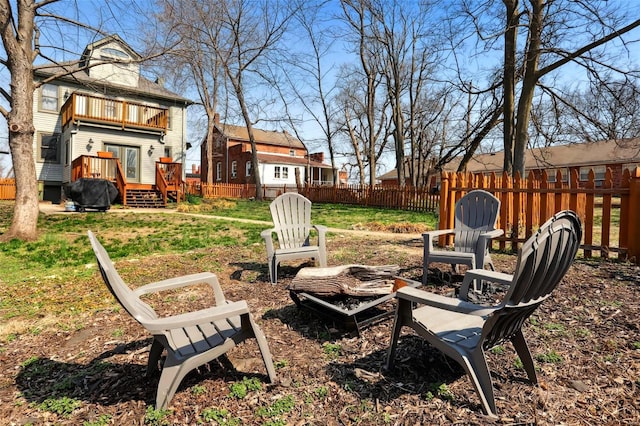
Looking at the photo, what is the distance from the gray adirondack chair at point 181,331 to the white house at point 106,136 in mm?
16391

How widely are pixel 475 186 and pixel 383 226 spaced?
375 cm

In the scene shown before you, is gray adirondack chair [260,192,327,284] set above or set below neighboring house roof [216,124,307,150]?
below

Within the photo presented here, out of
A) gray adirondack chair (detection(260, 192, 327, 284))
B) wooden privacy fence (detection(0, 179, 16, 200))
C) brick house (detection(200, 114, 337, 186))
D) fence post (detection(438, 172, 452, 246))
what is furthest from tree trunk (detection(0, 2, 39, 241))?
brick house (detection(200, 114, 337, 186))

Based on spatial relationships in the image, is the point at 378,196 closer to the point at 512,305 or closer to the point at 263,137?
the point at 512,305

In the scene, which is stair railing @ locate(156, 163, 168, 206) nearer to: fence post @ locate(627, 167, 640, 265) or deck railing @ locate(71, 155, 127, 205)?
deck railing @ locate(71, 155, 127, 205)

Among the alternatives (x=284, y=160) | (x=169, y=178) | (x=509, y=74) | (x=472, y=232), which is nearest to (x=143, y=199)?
(x=169, y=178)

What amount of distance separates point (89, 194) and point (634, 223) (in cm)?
1563

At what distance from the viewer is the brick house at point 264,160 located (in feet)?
113

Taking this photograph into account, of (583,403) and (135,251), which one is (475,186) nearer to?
(583,403)

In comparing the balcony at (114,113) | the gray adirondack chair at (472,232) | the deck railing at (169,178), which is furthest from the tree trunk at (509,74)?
the balcony at (114,113)

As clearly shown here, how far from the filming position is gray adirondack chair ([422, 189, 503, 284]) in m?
4.14

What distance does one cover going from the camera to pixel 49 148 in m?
19.7

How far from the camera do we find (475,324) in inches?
92.7

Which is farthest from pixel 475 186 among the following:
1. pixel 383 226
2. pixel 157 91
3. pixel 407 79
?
pixel 157 91
